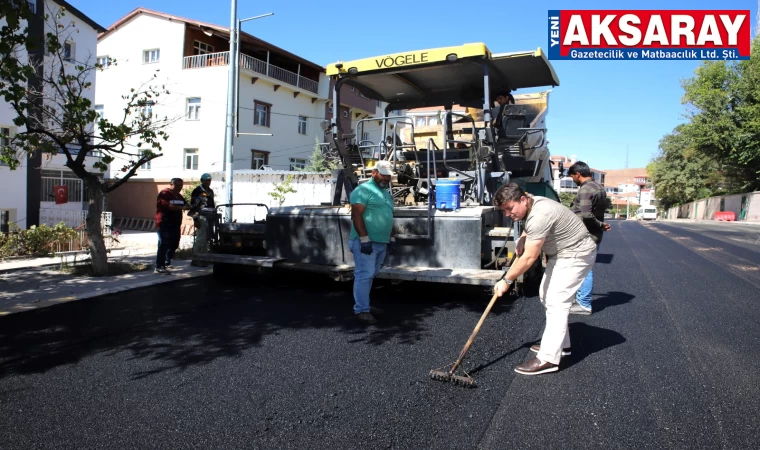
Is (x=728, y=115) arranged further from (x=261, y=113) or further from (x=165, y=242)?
(x=165, y=242)

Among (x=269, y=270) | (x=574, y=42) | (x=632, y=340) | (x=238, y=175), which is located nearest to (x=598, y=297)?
(x=632, y=340)

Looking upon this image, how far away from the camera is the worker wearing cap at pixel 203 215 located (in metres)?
7.57

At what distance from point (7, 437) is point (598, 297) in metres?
5.79

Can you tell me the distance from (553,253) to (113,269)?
686cm

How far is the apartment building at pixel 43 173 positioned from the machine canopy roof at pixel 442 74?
349 inches

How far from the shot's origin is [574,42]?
12.5 m

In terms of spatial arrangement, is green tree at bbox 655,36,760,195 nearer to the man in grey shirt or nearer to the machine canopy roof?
the machine canopy roof

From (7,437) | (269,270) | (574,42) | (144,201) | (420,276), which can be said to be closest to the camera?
A: (7,437)

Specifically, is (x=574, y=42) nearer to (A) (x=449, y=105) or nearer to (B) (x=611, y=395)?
(A) (x=449, y=105)

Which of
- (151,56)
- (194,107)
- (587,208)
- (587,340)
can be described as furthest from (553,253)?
(151,56)

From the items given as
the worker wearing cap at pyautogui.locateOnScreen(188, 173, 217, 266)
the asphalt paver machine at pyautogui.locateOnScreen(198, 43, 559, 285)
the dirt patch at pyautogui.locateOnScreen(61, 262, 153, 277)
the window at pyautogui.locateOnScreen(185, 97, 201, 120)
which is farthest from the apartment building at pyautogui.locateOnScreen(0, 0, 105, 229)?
the asphalt paver machine at pyautogui.locateOnScreen(198, 43, 559, 285)

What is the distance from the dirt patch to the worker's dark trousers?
0.53m

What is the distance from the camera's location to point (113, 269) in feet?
27.0
